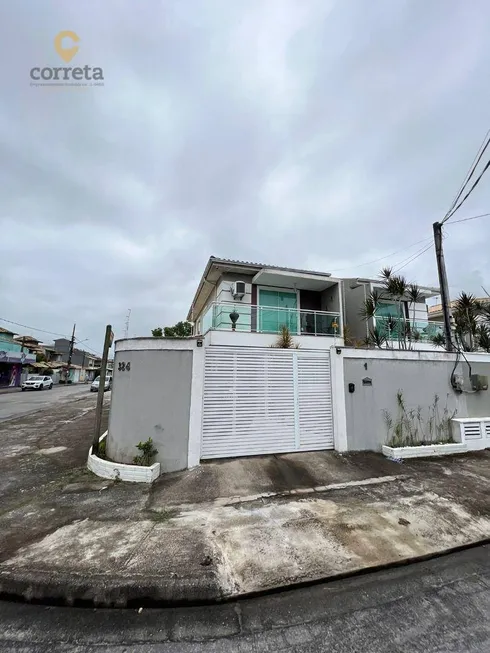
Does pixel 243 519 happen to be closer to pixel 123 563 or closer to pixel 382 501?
pixel 123 563

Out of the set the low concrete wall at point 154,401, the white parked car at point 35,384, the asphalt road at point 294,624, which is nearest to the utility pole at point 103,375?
the low concrete wall at point 154,401

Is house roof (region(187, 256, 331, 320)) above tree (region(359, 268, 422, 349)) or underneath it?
above

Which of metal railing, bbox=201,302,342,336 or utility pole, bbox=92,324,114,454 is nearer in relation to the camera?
utility pole, bbox=92,324,114,454

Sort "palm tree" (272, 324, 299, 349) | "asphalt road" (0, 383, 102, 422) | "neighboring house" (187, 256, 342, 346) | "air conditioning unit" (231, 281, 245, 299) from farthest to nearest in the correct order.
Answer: "asphalt road" (0, 383, 102, 422) < "air conditioning unit" (231, 281, 245, 299) < "neighboring house" (187, 256, 342, 346) < "palm tree" (272, 324, 299, 349)

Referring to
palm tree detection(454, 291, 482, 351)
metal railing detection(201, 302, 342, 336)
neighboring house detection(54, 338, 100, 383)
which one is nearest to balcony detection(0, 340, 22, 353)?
neighboring house detection(54, 338, 100, 383)

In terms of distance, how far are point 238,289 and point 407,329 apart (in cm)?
704

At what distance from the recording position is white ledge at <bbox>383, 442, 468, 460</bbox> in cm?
657

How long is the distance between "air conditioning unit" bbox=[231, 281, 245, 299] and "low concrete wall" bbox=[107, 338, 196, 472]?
6016 millimetres

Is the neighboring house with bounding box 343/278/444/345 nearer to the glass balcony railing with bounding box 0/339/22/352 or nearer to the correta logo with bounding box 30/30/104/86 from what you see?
the correta logo with bounding box 30/30/104/86

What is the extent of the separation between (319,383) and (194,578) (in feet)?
16.6

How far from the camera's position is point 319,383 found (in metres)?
7.06

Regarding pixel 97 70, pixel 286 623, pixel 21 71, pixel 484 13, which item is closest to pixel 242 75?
pixel 97 70

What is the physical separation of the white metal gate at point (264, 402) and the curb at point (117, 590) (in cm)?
336

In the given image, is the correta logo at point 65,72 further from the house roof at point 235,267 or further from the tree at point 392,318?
the tree at point 392,318
